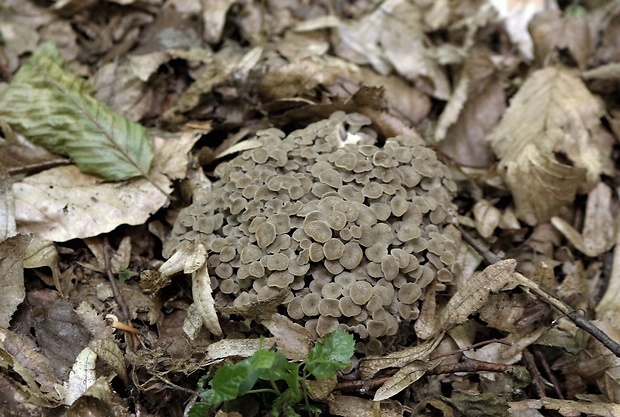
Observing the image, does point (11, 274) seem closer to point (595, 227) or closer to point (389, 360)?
point (389, 360)

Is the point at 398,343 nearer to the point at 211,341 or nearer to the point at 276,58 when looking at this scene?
the point at 211,341

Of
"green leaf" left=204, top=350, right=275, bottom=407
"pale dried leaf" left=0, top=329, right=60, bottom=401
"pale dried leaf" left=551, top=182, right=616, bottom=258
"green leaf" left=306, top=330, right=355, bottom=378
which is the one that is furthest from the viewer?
"pale dried leaf" left=551, top=182, right=616, bottom=258

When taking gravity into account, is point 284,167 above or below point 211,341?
above

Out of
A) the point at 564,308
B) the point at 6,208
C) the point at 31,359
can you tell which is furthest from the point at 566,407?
the point at 6,208

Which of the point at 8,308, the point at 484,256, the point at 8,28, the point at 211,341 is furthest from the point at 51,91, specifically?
the point at 484,256

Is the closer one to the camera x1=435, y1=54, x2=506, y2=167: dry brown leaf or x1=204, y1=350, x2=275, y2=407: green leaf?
x1=204, y1=350, x2=275, y2=407: green leaf

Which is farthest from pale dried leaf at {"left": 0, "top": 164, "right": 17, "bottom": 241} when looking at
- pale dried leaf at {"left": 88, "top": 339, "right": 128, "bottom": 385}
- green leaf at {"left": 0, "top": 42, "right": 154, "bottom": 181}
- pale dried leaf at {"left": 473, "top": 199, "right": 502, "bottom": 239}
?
pale dried leaf at {"left": 473, "top": 199, "right": 502, "bottom": 239}

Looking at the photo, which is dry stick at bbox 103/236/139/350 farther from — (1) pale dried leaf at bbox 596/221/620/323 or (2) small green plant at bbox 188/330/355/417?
(1) pale dried leaf at bbox 596/221/620/323
